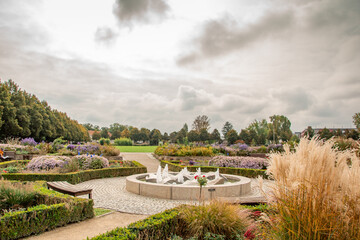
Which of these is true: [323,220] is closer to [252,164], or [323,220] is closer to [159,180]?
[159,180]

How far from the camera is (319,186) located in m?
2.32

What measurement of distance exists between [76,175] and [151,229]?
739cm

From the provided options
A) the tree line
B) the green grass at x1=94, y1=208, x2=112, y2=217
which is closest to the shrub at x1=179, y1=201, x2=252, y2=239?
the green grass at x1=94, y1=208, x2=112, y2=217

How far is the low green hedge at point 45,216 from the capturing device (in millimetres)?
4238

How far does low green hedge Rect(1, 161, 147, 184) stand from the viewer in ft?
31.1

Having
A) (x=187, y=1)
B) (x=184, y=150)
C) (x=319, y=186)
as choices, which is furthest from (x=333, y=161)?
(x=184, y=150)

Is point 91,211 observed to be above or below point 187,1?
below

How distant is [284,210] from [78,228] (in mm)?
4007

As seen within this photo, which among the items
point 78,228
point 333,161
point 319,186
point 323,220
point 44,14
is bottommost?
point 78,228

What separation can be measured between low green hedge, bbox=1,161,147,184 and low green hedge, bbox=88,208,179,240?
22.3 feet

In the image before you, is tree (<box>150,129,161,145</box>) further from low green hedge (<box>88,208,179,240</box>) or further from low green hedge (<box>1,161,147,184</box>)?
low green hedge (<box>88,208,179,240</box>)

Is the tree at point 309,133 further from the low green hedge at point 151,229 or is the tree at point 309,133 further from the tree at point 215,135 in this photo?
the tree at point 215,135

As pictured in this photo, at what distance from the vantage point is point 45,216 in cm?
468

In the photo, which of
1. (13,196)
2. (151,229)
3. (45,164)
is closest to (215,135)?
(45,164)
